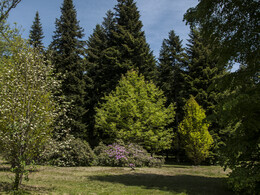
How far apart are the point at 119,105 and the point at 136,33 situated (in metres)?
12.4

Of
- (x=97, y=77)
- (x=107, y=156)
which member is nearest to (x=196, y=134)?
(x=107, y=156)

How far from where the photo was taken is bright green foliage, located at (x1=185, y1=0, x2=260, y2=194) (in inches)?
202

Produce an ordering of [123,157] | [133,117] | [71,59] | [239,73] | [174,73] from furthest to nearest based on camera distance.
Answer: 1. [174,73]
2. [71,59]
3. [133,117]
4. [123,157]
5. [239,73]

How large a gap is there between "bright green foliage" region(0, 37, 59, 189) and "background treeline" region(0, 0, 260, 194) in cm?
40

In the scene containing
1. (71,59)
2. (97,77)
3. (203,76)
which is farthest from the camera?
(97,77)

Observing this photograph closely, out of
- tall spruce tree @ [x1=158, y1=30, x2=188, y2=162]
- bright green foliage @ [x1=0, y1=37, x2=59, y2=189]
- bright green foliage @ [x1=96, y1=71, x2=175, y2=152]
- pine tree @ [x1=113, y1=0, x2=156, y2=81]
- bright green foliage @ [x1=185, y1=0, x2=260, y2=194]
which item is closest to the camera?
bright green foliage @ [x1=185, y1=0, x2=260, y2=194]

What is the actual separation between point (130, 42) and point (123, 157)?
1543 cm

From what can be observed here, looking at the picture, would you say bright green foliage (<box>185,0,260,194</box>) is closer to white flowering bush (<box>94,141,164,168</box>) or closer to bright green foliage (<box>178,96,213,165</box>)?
white flowering bush (<box>94,141,164,168</box>)

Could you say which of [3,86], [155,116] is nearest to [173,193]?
[3,86]

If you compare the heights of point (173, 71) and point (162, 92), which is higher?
point (173, 71)

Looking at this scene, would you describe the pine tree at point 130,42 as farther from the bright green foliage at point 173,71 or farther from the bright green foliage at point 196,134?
the bright green foliage at point 196,134

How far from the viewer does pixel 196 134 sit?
19188 mm

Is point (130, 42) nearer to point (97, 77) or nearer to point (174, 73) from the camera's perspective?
point (97, 77)

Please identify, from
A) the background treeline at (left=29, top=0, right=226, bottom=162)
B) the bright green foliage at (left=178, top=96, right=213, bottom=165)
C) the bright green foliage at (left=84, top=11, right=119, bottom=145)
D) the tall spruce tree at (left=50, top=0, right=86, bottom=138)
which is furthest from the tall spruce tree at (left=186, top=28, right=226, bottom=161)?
the tall spruce tree at (left=50, top=0, right=86, bottom=138)
